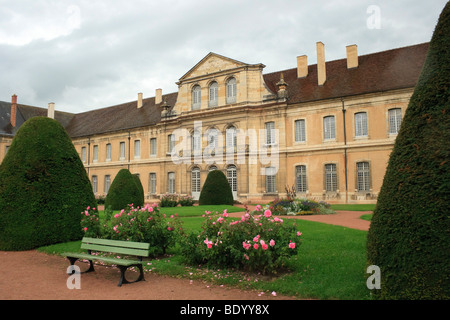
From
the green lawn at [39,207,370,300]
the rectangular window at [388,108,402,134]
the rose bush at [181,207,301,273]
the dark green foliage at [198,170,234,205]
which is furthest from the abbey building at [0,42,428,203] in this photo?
the rose bush at [181,207,301,273]

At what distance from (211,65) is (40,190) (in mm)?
20037

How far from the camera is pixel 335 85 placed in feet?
75.9

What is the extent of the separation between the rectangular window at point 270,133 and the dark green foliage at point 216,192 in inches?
212

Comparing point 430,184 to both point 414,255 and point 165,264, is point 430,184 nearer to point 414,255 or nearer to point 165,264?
point 414,255

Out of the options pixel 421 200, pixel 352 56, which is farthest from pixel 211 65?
pixel 421 200

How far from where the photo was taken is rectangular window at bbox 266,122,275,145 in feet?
79.6

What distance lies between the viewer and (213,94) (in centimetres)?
2695

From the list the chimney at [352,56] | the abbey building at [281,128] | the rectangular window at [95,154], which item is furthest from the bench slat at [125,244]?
the rectangular window at [95,154]

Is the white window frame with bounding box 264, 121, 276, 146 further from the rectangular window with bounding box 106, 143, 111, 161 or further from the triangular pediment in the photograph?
the rectangular window with bounding box 106, 143, 111, 161

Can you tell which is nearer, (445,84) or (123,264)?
Answer: (445,84)

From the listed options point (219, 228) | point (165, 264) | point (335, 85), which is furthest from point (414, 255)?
point (335, 85)

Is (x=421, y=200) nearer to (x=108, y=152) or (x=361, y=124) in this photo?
(x=361, y=124)

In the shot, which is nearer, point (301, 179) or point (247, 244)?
point (247, 244)
